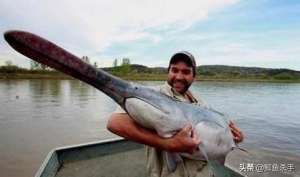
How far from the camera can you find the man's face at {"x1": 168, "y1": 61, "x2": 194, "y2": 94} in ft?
9.23

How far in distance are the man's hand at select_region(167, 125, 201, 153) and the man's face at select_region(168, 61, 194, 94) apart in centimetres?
91

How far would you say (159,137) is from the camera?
196 centimetres

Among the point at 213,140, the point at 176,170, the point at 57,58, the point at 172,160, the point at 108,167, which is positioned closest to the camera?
the point at 57,58

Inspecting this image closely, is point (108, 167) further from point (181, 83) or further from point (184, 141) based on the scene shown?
point (184, 141)

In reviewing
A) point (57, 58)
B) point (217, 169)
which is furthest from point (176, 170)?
point (57, 58)

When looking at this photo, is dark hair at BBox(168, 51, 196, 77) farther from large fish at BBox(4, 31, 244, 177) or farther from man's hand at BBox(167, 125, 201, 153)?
man's hand at BBox(167, 125, 201, 153)

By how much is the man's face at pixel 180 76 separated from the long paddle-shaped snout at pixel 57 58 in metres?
1.12

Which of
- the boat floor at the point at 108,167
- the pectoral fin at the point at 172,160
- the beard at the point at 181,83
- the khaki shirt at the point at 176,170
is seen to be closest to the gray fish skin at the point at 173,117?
the pectoral fin at the point at 172,160

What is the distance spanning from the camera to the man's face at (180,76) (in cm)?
281

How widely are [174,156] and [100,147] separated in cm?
554

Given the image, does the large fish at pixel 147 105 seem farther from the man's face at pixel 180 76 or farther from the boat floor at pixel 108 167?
the boat floor at pixel 108 167

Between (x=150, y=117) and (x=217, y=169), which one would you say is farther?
(x=217, y=169)

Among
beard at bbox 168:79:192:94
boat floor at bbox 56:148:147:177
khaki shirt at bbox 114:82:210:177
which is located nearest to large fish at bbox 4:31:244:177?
khaki shirt at bbox 114:82:210:177

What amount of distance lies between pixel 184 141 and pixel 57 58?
3.07 feet
